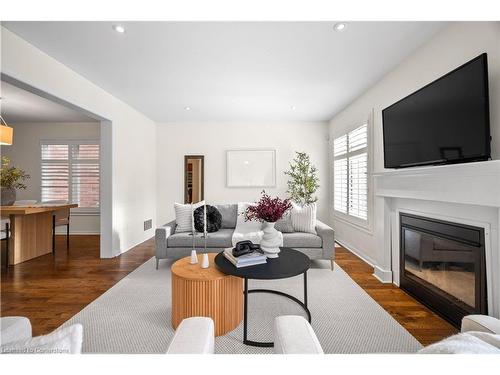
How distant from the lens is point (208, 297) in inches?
69.9

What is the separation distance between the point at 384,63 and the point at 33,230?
215 inches

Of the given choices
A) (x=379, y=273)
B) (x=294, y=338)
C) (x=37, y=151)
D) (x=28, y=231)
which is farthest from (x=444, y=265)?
(x=37, y=151)

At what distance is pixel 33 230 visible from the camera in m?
3.75

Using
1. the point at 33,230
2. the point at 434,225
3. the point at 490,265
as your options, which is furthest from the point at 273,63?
the point at 33,230

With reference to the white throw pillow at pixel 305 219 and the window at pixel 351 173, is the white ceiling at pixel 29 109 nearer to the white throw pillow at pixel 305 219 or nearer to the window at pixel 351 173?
the white throw pillow at pixel 305 219

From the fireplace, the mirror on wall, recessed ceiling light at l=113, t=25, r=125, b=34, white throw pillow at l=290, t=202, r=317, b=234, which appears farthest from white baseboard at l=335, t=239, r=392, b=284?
recessed ceiling light at l=113, t=25, r=125, b=34

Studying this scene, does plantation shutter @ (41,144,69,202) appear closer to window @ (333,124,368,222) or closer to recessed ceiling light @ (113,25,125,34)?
recessed ceiling light @ (113,25,125,34)

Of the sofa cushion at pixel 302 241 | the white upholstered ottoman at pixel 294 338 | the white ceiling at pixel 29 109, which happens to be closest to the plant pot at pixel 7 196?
the white ceiling at pixel 29 109

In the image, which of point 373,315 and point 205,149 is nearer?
point 373,315

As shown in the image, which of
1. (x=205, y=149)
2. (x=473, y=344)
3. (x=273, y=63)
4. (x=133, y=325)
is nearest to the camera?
(x=473, y=344)

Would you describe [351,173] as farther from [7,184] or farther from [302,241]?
[7,184]

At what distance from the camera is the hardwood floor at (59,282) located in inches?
84.7
